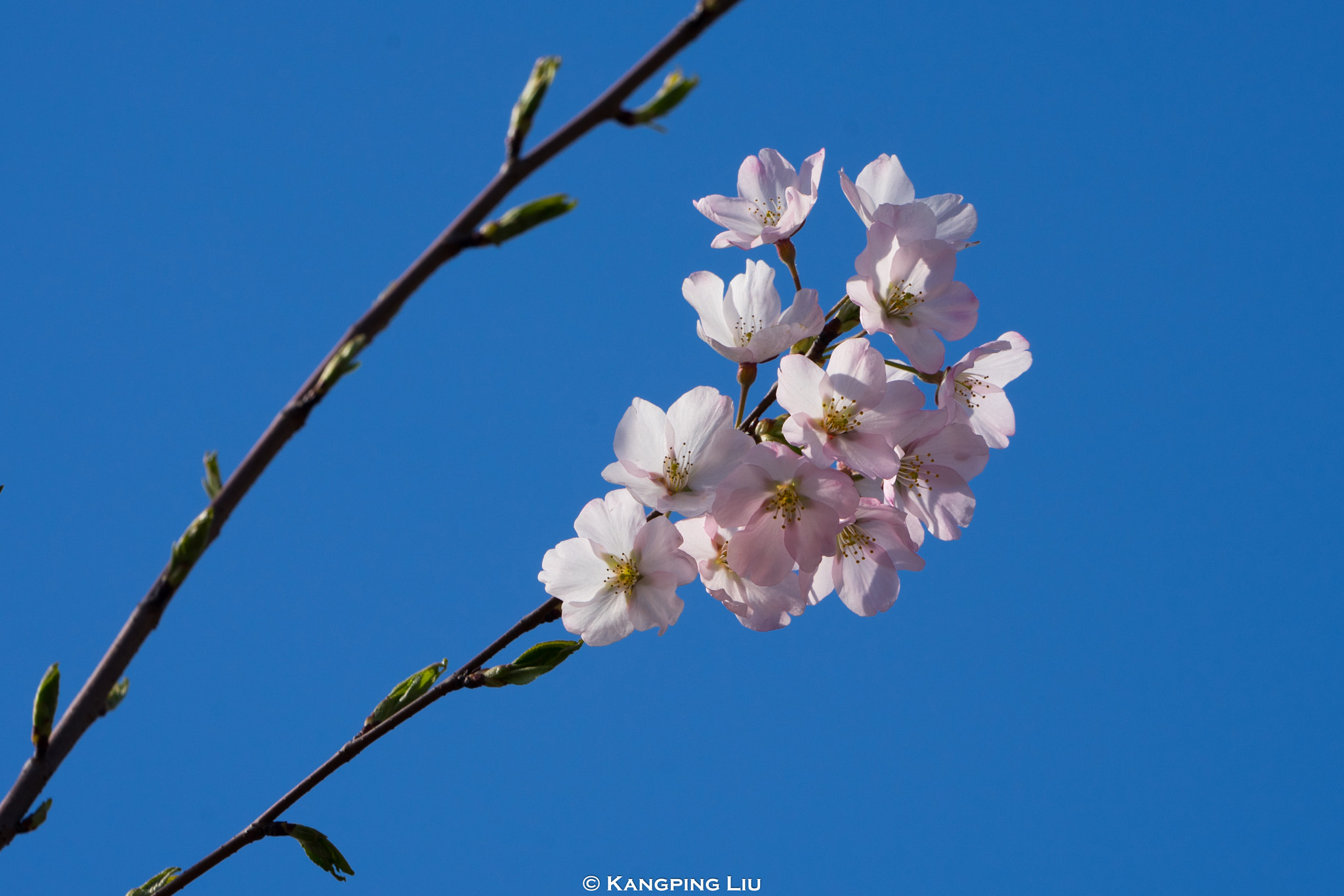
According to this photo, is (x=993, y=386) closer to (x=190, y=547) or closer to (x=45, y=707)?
(x=190, y=547)

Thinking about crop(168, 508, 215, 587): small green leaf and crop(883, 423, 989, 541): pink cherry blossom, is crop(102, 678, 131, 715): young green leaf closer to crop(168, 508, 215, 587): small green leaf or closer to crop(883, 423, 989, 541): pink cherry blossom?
crop(168, 508, 215, 587): small green leaf

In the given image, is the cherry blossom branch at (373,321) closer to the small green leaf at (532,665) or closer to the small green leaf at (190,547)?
the small green leaf at (190,547)

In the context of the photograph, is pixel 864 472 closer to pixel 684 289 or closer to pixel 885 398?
pixel 885 398

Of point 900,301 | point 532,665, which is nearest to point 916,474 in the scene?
point 900,301

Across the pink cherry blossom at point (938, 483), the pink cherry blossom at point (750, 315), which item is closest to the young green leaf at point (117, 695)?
the pink cherry blossom at point (750, 315)

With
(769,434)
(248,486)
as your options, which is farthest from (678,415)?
(248,486)

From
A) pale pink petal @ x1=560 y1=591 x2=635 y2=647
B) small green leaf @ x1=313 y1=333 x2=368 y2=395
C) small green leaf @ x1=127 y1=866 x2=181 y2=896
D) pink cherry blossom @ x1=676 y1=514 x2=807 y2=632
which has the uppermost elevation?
pink cherry blossom @ x1=676 y1=514 x2=807 y2=632


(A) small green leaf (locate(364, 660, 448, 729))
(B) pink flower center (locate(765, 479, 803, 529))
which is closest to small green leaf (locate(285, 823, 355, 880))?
(A) small green leaf (locate(364, 660, 448, 729))
